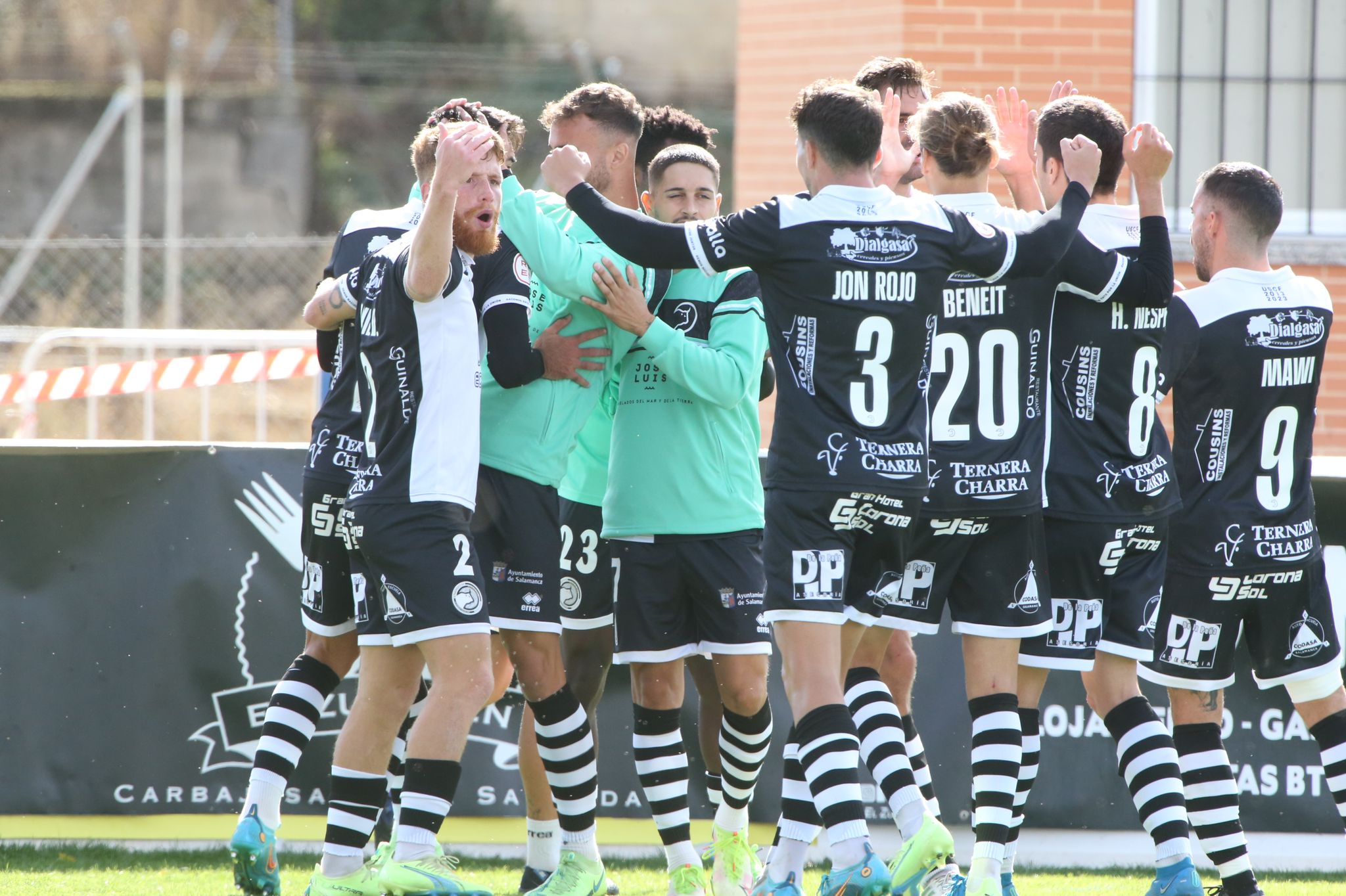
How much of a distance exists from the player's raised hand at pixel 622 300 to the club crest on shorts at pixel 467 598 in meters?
0.92

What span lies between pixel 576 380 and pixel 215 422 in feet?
21.5

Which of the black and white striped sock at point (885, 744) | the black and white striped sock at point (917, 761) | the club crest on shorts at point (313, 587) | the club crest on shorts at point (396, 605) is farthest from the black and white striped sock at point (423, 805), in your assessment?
the black and white striped sock at point (917, 761)

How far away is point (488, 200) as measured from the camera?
13.8ft

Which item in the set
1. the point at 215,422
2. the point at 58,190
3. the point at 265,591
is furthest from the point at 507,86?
the point at 265,591

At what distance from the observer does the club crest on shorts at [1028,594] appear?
171 inches

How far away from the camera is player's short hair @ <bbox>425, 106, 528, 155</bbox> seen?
15.0 ft

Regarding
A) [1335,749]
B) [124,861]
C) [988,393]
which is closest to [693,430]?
[988,393]

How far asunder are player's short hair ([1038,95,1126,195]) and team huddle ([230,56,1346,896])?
14 mm

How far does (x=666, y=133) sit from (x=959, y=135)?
3.53ft

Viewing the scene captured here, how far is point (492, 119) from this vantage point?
489 centimetres

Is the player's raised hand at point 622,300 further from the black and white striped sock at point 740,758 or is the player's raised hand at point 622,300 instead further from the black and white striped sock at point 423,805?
the black and white striped sock at point 423,805

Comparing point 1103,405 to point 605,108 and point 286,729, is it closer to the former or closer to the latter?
point 605,108

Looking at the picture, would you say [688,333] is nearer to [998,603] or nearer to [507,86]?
[998,603]

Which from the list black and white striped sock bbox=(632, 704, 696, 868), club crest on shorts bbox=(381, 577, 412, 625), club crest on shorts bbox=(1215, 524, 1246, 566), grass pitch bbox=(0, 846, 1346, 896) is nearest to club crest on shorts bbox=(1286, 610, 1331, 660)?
club crest on shorts bbox=(1215, 524, 1246, 566)
